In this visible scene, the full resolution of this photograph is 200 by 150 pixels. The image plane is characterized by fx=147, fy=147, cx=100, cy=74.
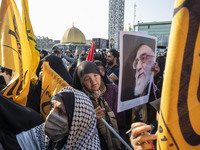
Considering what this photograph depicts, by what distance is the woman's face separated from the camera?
1.82 metres

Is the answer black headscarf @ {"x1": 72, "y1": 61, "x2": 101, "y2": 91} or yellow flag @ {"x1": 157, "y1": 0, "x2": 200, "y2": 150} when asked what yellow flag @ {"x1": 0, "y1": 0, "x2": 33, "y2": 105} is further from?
yellow flag @ {"x1": 157, "y1": 0, "x2": 200, "y2": 150}

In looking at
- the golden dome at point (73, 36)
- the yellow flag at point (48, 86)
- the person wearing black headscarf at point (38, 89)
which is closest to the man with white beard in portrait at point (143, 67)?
the yellow flag at point (48, 86)

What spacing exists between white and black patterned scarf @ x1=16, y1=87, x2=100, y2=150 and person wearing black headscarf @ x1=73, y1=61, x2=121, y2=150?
10.5 inches

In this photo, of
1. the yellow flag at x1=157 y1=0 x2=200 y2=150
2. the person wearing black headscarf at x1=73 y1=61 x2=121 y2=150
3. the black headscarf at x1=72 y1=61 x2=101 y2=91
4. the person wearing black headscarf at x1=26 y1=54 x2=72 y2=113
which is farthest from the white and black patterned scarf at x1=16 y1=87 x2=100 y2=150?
the person wearing black headscarf at x1=26 y1=54 x2=72 y2=113

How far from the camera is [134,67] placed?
134 centimetres

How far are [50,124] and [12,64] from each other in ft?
3.44

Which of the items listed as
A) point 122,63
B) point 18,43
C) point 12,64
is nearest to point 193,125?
point 122,63

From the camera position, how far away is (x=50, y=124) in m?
1.19

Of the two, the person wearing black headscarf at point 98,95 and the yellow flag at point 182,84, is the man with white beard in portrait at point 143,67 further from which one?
the yellow flag at point 182,84

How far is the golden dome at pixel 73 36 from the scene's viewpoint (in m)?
46.0

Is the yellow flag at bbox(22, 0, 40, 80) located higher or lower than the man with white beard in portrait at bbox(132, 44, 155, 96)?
higher

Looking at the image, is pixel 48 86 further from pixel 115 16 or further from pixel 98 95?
pixel 115 16

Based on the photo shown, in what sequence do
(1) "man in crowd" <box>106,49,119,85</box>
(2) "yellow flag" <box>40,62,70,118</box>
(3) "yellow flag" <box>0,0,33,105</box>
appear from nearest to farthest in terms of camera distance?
1. (3) "yellow flag" <box>0,0,33,105</box>
2. (2) "yellow flag" <box>40,62,70,118</box>
3. (1) "man in crowd" <box>106,49,119,85</box>

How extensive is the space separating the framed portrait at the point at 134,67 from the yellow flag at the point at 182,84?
0.70m
